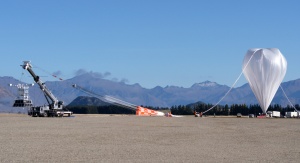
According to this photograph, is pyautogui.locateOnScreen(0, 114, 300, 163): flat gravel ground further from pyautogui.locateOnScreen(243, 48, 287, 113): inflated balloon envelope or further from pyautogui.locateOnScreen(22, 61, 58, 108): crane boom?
pyautogui.locateOnScreen(243, 48, 287, 113): inflated balloon envelope

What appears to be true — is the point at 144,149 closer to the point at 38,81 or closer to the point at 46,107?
the point at 46,107

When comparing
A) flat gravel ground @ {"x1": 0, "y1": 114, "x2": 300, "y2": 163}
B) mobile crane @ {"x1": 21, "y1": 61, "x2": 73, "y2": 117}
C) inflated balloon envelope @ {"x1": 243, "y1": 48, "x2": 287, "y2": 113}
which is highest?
inflated balloon envelope @ {"x1": 243, "y1": 48, "x2": 287, "y2": 113}

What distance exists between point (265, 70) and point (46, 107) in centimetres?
3227

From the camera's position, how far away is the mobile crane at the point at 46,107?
279ft

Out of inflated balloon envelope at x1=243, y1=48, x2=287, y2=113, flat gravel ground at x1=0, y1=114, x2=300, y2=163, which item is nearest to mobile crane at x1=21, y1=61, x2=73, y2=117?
inflated balloon envelope at x1=243, y1=48, x2=287, y2=113

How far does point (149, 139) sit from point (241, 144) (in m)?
5.53

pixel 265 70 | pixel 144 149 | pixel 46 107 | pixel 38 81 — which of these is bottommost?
pixel 144 149

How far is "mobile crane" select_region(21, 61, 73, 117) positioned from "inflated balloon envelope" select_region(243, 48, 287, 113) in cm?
2798

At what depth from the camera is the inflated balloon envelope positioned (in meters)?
90.1

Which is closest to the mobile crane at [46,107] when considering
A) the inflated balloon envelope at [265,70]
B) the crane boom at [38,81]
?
the crane boom at [38,81]

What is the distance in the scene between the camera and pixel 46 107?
8612 cm

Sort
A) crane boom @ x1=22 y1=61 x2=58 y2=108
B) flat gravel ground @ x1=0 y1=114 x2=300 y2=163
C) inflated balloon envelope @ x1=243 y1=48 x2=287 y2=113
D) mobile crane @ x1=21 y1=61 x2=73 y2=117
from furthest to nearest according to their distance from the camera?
1. inflated balloon envelope @ x1=243 y1=48 x2=287 y2=113
2. crane boom @ x1=22 y1=61 x2=58 y2=108
3. mobile crane @ x1=21 y1=61 x2=73 y2=117
4. flat gravel ground @ x1=0 y1=114 x2=300 y2=163

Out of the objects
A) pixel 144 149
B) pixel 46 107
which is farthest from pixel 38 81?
pixel 144 149

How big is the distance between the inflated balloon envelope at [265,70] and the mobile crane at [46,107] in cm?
2798
